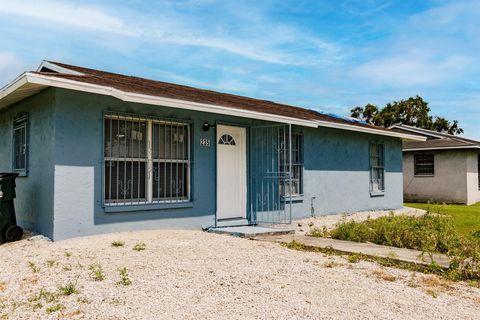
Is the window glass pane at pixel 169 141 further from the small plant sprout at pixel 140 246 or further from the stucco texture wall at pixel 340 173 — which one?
the stucco texture wall at pixel 340 173

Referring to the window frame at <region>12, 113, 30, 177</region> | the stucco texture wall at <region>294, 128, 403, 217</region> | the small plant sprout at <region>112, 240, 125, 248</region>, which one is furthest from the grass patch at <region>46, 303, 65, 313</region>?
the stucco texture wall at <region>294, 128, 403, 217</region>

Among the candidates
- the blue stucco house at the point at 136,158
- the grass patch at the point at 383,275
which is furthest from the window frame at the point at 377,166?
the grass patch at the point at 383,275

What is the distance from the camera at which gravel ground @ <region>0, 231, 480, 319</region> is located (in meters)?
4.09

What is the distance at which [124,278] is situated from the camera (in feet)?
16.2

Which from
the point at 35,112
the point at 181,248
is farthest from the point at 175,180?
the point at 35,112

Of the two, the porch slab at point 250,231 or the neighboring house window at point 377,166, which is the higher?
the neighboring house window at point 377,166

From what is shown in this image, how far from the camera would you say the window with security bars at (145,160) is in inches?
316

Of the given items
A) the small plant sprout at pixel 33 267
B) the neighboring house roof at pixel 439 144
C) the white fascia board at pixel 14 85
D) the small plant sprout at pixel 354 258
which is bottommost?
the small plant sprout at pixel 354 258

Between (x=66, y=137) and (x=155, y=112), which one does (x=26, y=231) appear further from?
(x=155, y=112)

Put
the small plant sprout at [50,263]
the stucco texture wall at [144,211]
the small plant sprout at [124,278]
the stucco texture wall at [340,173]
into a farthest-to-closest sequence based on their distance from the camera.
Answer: the stucco texture wall at [340,173] → the stucco texture wall at [144,211] → the small plant sprout at [50,263] → the small plant sprout at [124,278]

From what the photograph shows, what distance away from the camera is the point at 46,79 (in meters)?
6.73

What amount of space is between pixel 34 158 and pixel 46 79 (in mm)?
2185

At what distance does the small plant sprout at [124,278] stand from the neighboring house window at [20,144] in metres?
4.53

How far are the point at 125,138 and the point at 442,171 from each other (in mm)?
17229
